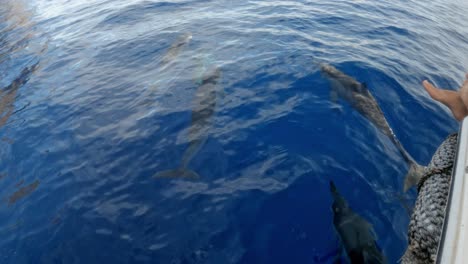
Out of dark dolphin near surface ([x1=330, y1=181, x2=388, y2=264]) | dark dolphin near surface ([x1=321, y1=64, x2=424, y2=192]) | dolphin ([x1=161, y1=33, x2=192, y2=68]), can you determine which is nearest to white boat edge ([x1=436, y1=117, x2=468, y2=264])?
dark dolphin near surface ([x1=330, y1=181, x2=388, y2=264])

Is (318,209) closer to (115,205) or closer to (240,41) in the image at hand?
(115,205)

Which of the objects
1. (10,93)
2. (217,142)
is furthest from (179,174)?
(10,93)

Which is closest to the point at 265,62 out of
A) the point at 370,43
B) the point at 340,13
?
the point at 370,43

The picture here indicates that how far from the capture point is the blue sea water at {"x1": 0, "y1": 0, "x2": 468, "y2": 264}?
4.17 metres

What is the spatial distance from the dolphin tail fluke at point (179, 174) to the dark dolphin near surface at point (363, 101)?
10.7 ft

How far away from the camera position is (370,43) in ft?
29.7

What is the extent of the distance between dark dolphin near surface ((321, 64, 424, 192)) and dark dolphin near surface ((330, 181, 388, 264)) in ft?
4.08

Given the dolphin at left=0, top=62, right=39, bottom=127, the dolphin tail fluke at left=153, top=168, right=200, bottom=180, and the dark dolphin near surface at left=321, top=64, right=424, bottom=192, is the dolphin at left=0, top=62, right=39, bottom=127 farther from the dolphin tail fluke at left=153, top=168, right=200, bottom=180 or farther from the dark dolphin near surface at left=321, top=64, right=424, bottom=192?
the dark dolphin near surface at left=321, top=64, right=424, bottom=192

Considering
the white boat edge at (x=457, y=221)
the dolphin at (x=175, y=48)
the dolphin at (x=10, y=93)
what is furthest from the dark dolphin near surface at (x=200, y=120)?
the dolphin at (x=10, y=93)

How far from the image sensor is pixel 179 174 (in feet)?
16.3

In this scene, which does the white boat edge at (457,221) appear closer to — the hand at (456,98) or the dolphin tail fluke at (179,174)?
the hand at (456,98)

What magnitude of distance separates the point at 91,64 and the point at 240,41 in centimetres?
439

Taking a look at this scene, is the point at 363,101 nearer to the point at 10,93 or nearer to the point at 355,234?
the point at 355,234

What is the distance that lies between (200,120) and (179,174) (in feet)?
4.50
